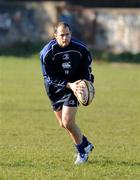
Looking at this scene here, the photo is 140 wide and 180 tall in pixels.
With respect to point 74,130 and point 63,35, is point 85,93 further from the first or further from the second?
point 63,35

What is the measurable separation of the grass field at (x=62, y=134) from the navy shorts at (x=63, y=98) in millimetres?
738

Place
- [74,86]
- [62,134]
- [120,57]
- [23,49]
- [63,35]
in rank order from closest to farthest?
[63,35], [74,86], [62,134], [120,57], [23,49]

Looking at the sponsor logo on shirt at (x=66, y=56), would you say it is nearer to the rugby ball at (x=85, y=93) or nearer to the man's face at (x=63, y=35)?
the man's face at (x=63, y=35)

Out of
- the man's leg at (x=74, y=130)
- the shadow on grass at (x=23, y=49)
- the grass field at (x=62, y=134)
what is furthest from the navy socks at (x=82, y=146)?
the shadow on grass at (x=23, y=49)

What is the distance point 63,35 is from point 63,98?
3.04 ft

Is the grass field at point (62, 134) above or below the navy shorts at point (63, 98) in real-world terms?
below

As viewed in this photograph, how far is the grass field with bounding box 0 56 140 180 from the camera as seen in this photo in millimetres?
9375

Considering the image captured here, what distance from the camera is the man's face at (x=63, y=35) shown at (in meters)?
9.77

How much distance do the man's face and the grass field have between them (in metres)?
1.58

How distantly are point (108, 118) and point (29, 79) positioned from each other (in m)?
9.64

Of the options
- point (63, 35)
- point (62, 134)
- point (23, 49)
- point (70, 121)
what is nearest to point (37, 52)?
point (23, 49)

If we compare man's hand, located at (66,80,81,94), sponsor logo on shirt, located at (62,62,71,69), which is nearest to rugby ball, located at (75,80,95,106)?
man's hand, located at (66,80,81,94)

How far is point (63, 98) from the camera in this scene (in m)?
10.2

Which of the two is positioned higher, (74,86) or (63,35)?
(63,35)
